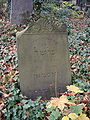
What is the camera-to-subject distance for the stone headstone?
585 cm

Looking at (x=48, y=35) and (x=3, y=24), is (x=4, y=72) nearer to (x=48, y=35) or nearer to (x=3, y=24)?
(x=48, y=35)

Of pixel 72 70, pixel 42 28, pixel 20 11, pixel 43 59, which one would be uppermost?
pixel 20 11

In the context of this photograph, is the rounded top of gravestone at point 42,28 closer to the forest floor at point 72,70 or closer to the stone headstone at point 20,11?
the forest floor at point 72,70

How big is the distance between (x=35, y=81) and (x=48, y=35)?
940 millimetres

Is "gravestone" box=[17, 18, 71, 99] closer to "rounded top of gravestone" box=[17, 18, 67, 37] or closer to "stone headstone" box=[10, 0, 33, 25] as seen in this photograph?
"rounded top of gravestone" box=[17, 18, 67, 37]

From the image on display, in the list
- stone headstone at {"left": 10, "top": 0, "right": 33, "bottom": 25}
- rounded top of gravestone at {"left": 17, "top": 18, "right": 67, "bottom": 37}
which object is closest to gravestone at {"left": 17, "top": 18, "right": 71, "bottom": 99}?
rounded top of gravestone at {"left": 17, "top": 18, "right": 67, "bottom": 37}

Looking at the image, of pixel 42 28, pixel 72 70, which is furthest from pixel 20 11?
pixel 42 28

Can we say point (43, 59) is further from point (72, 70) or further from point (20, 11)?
point (20, 11)

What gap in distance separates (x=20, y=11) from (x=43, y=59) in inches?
161

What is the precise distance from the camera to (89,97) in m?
2.57

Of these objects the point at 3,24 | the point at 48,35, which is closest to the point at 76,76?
the point at 48,35

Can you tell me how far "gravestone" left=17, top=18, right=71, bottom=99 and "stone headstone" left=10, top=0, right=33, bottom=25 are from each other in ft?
12.6

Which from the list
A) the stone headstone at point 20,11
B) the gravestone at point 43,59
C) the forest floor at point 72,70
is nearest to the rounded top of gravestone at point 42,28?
the gravestone at point 43,59

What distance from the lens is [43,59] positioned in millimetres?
2584
